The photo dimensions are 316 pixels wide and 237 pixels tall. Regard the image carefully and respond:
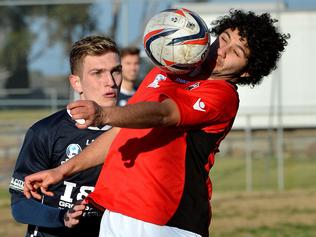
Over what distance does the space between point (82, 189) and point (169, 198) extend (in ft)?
3.47

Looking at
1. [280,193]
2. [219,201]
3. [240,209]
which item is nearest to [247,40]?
[240,209]

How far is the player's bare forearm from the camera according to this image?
317 cm

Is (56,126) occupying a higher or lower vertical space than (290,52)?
higher

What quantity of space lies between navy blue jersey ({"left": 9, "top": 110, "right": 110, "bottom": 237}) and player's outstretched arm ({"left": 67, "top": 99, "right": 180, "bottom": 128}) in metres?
1.24

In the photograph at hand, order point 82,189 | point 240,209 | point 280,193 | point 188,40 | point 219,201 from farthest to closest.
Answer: point 280,193 → point 219,201 → point 240,209 → point 82,189 → point 188,40

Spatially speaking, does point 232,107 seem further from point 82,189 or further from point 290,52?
point 290,52

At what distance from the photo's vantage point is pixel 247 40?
3721 millimetres

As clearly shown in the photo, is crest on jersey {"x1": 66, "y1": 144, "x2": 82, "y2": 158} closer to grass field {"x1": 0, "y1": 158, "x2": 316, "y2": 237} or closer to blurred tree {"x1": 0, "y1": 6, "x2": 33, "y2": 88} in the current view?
grass field {"x1": 0, "y1": 158, "x2": 316, "y2": 237}

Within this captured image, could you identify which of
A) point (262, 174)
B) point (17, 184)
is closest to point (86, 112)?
point (17, 184)

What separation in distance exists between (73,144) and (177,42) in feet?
4.05

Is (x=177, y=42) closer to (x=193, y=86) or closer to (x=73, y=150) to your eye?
(x=193, y=86)

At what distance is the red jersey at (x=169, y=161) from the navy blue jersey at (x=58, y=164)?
83cm

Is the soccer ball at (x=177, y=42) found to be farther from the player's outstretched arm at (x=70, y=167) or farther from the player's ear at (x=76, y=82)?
the player's ear at (x=76, y=82)

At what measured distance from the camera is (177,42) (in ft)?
11.7
